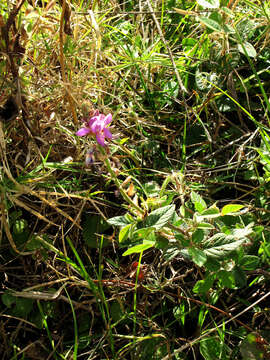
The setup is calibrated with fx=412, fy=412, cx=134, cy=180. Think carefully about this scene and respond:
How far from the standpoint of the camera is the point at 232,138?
181 cm

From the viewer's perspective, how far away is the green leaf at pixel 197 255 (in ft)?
4.07

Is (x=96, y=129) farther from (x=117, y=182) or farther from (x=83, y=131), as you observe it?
(x=117, y=182)

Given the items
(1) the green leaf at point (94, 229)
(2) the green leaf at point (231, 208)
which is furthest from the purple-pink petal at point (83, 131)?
(2) the green leaf at point (231, 208)

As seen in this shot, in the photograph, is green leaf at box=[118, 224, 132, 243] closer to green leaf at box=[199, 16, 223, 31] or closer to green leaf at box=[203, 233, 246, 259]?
green leaf at box=[203, 233, 246, 259]

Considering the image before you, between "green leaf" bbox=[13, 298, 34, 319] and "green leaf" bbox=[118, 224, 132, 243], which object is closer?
"green leaf" bbox=[118, 224, 132, 243]

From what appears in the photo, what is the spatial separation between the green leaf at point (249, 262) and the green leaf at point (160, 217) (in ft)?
0.95

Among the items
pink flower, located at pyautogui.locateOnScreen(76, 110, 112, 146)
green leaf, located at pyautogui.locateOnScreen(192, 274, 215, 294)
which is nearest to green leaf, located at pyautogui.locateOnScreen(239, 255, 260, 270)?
green leaf, located at pyautogui.locateOnScreen(192, 274, 215, 294)

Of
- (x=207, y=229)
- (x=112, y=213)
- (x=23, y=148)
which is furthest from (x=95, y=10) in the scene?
(x=207, y=229)

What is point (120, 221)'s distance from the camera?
1.37 m

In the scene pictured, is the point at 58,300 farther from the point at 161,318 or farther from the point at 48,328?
the point at 161,318

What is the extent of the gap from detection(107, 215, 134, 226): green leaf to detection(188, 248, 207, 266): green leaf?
222 mm

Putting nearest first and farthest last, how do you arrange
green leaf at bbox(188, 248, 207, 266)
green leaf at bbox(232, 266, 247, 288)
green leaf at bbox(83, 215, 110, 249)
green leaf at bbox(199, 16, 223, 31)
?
green leaf at bbox(188, 248, 207, 266) < green leaf at bbox(232, 266, 247, 288) < green leaf at bbox(83, 215, 110, 249) < green leaf at bbox(199, 16, 223, 31)

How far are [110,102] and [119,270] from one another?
2.38 feet

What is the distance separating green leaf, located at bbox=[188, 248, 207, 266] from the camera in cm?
124
